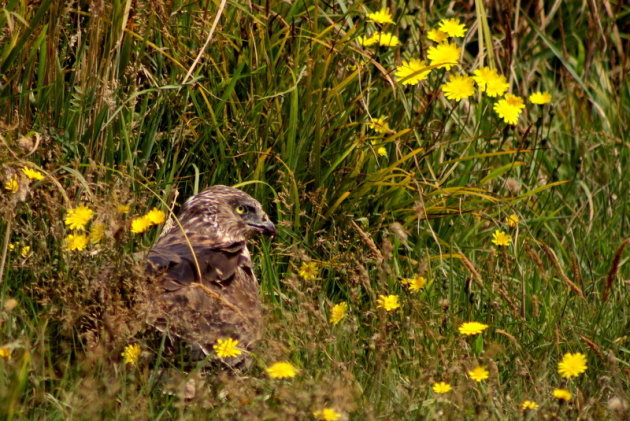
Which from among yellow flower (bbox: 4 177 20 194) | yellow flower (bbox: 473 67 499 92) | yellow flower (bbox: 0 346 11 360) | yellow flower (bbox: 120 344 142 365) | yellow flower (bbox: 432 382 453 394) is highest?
yellow flower (bbox: 473 67 499 92)

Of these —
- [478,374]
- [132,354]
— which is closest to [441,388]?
[478,374]

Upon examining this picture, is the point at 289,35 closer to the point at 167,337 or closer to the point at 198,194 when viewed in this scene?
the point at 198,194

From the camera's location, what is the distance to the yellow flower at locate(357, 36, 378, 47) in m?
4.89

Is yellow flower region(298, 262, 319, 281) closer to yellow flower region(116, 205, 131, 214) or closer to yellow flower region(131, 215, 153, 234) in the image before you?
yellow flower region(131, 215, 153, 234)

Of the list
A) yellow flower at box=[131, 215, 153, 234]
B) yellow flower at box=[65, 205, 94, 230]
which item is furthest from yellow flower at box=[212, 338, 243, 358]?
yellow flower at box=[65, 205, 94, 230]

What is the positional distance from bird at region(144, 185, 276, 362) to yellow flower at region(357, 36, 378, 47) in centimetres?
103

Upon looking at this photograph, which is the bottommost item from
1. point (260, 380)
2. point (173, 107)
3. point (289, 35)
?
point (260, 380)

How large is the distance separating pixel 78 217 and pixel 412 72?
179 cm

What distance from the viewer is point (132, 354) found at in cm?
343

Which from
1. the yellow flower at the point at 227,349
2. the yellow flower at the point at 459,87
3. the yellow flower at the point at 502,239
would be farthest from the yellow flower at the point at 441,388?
the yellow flower at the point at 459,87

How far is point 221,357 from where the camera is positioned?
3.47 m

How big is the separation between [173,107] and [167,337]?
4.77ft

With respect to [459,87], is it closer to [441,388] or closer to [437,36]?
[437,36]

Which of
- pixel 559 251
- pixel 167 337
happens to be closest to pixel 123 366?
pixel 167 337
